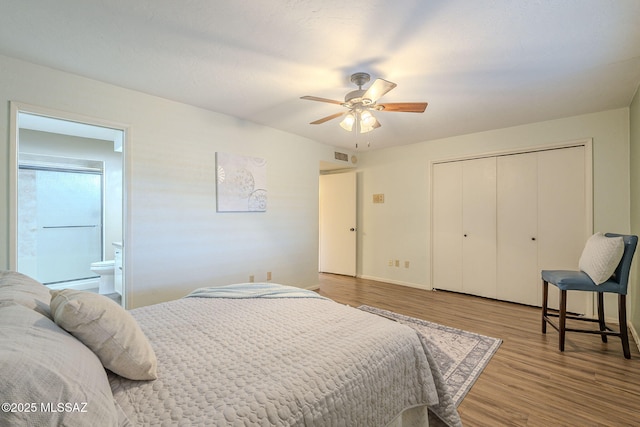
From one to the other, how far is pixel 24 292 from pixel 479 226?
4.53 meters

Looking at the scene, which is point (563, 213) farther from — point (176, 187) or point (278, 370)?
point (176, 187)

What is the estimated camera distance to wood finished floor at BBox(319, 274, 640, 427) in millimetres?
1673

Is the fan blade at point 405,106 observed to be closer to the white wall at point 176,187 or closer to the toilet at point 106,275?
the white wall at point 176,187

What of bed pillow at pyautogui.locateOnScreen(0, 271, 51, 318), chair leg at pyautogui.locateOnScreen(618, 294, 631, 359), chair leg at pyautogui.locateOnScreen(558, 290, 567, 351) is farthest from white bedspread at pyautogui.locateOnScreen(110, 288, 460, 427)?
chair leg at pyautogui.locateOnScreen(618, 294, 631, 359)

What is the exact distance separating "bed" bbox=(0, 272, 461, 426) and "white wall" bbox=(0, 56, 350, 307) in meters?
1.39

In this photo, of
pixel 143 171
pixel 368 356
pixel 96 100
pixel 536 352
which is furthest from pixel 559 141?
pixel 96 100

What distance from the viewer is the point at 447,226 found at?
4.32 metres

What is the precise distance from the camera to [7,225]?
7.15ft

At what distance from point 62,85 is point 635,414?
4.68 metres

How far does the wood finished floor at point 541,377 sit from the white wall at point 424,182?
131 cm

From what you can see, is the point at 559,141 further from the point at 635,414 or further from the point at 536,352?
the point at 635,414

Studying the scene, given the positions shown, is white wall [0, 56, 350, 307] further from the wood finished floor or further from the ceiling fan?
the wood finished floor

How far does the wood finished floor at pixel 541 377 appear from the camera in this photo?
1.67 m

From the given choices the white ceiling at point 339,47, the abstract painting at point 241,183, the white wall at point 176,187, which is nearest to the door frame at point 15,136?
the white wall at point 176,187
